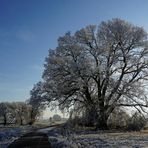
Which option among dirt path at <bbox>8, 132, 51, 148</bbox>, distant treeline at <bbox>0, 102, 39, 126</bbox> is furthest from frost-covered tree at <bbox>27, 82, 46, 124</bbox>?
distant treeline at <bbox>0, 102, 39, 126</bbox>

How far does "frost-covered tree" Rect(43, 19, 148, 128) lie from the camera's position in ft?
112

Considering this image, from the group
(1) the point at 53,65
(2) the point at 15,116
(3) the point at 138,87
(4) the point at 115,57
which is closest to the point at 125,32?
(4) the point at 115,57

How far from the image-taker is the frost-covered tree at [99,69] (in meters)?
34.0

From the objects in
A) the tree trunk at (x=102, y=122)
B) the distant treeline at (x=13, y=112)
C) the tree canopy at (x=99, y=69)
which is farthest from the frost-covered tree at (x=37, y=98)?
the distant treeline at (x=13, y=112)

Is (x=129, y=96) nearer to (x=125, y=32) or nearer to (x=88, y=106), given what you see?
(x=88, y=106)

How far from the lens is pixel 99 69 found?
33.8 m

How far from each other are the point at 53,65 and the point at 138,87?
9.97 metres

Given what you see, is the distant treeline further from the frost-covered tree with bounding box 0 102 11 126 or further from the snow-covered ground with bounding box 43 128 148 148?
the snow-covered ground with bounding box 43 128 148 148

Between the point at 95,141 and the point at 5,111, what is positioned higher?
the point at 5,111

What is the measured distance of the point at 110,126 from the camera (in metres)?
35.3

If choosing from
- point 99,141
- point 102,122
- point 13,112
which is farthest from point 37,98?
point 13,112

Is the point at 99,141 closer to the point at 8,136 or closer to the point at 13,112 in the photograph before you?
the point at 8,136

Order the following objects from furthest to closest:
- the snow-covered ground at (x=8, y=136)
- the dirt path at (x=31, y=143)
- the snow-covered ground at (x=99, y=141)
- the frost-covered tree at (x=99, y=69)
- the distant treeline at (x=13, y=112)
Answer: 1. the distant treeline at (x=13, y=112)
2. the frost-covered tree at (x=99, y=69)
3. the snow-covered ground at (x=8, y=136)
4. the dirt path at (x=31, y=143)
5. the snow-covered ground at (x=99, y=141)

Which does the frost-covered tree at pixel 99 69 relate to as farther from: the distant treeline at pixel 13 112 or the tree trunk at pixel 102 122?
the distant treeline at pixel 13 112
